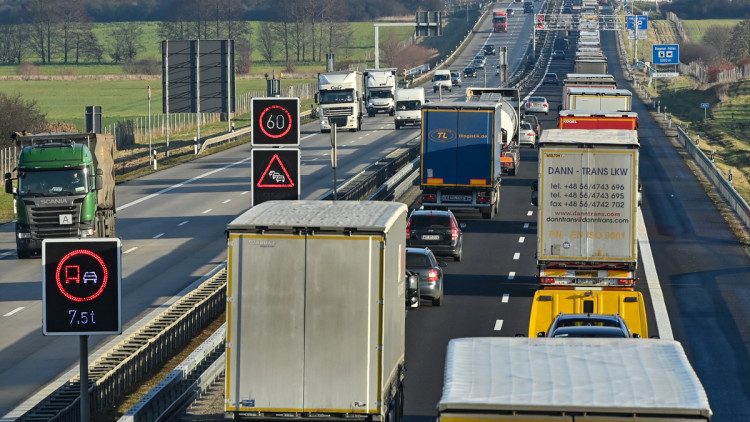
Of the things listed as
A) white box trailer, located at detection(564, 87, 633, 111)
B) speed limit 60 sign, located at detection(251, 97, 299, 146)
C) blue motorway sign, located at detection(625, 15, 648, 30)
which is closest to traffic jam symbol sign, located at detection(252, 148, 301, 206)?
speed limit 60 sign, located at detection(251, 97, 299, 146)

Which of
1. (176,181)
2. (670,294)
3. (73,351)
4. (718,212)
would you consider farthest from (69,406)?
(176,181)

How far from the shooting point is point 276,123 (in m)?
23.8

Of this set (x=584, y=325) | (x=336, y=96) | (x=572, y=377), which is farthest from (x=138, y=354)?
(x=336, y=96)

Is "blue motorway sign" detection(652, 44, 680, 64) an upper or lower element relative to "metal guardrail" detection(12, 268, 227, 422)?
upper

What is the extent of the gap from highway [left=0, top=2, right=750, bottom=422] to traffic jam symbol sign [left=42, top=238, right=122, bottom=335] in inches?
315

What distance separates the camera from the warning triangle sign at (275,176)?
23688 mm

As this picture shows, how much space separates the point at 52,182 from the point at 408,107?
51722mm

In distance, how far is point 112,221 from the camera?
40.1m

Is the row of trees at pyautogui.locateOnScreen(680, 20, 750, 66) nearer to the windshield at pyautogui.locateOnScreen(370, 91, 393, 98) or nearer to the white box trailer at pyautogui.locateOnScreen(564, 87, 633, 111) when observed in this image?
the windshield at pyautogui.locateOnScreen(370, 91, 393, 98)

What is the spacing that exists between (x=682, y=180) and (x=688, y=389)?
50.5 metres

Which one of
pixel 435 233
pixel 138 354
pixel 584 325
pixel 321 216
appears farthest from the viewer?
pixel 435 233

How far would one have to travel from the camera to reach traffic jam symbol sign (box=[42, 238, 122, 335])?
44.0 ft

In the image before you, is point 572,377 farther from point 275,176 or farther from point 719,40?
point 719,40

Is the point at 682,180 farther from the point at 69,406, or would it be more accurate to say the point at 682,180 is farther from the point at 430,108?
the point at 69,406
